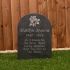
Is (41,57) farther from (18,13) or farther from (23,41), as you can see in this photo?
(18,13)

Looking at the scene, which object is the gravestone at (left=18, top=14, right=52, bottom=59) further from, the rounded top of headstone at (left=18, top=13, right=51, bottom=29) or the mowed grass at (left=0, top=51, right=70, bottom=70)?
the mowed grass at (left=0, top=51, right=70, bottom=70)

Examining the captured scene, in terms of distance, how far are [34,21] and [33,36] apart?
0.99 ft

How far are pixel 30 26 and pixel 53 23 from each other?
1.16 meters

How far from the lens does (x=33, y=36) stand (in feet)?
26.9

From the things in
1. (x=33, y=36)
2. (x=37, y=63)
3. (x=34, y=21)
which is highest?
(x=34, y=21)

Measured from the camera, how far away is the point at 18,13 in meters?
9.13

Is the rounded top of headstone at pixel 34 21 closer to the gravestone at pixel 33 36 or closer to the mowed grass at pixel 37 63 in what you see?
the gravestone at pixel 33 36

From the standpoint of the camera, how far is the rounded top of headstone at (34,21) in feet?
26.8

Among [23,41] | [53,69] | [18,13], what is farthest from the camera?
[18,13]

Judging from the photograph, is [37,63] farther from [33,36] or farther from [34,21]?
[34,21]

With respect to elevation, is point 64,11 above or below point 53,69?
above

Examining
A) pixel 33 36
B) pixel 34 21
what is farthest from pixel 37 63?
pixel 34 21

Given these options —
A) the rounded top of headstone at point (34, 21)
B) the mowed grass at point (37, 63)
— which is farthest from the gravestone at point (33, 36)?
the mowed grass at point (37, 63)

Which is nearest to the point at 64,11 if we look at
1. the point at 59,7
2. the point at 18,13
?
the point at 59,7
